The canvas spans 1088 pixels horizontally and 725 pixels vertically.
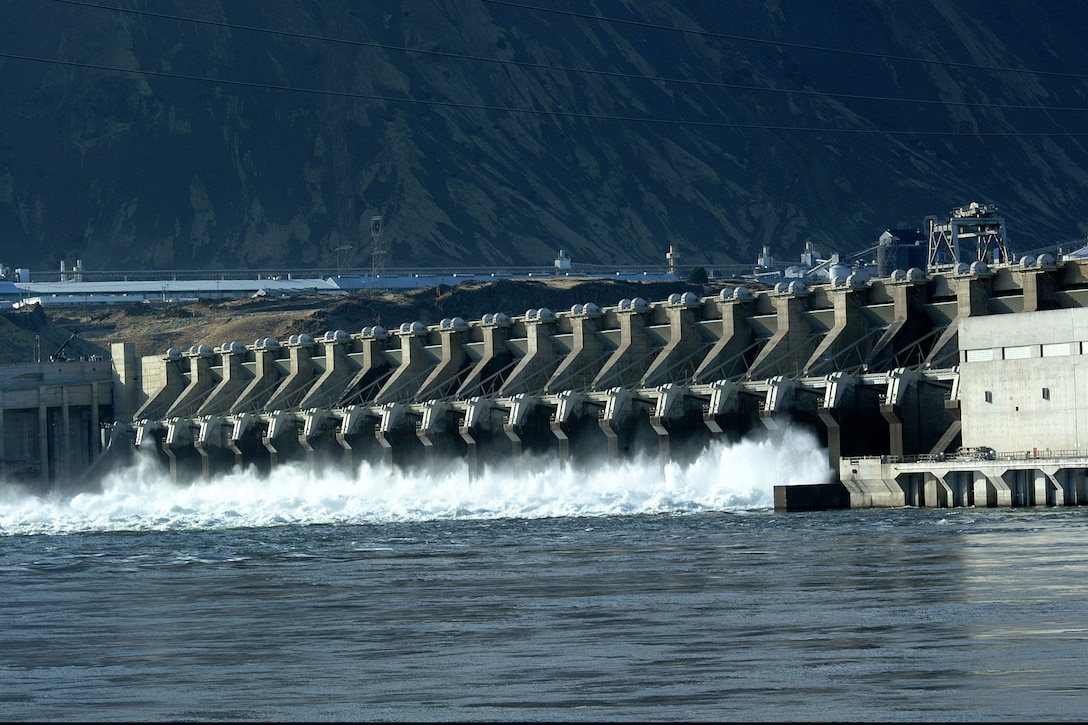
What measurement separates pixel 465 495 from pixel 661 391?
11.3 m

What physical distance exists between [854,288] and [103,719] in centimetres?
6996

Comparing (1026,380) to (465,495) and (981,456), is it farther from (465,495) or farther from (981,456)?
(465,495)

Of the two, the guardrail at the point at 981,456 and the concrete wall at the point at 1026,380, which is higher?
the concrete wall at the point at 1026,380

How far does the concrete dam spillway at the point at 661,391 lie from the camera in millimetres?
76188

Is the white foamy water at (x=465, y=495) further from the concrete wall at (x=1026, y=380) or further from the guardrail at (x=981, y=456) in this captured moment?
the concrete wall at (x=1026, y=380)

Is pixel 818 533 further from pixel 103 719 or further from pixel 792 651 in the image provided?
pixel 103 719

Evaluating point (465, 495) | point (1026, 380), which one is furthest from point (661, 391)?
point (1026, 380)

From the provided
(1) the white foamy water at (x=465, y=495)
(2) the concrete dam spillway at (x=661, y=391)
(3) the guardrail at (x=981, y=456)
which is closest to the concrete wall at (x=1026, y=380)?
(2) the concrete dam spillway at (x=661, y=391)

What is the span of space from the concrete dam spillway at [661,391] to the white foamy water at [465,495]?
133 centimetres

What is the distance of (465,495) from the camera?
338 feet

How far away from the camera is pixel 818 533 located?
66.1 m

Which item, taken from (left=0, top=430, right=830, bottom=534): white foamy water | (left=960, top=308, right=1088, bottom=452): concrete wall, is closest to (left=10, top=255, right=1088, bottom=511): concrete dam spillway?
(left=960, top=308, right=1088, bottom=452): concrete wall

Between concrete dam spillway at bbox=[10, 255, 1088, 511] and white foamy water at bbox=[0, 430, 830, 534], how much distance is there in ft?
4.36

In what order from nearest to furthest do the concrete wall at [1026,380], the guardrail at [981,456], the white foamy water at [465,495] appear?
the guardrail at [981,456] < the concrete wall at [1026,380] < the white foamy water at [465,495]
